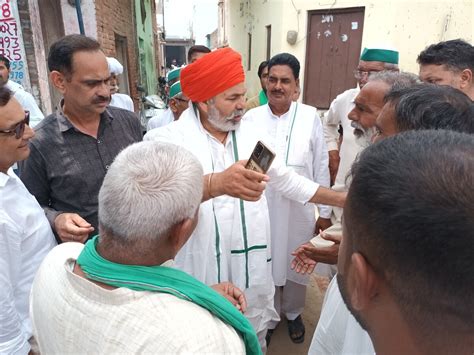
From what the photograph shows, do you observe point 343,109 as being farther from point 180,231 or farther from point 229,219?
point 180,231

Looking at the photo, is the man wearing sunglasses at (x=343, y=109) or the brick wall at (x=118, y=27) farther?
the brick wall at (x=118, y=27)

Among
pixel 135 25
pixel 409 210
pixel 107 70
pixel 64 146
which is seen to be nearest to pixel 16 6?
pixel 107 70

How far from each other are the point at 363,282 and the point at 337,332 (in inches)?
26.9

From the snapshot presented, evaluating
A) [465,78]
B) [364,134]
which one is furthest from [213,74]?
[465,78]

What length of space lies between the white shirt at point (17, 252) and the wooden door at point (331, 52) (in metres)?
8.65

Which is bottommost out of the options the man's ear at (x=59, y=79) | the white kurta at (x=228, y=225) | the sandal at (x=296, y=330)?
the sandal at (x=296, y=330)

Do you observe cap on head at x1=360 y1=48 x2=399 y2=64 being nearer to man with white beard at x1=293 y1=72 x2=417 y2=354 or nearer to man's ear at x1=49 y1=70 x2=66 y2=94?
man with white beard at x1=293 y1=72 x2=417 y2=354

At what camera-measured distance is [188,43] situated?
3944cm

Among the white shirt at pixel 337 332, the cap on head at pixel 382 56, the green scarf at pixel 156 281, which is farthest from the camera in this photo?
the cap on head at pixel 382 56

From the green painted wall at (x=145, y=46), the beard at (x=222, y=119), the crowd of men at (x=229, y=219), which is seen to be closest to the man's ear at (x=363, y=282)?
the crowd of men at (x=229, y=219)

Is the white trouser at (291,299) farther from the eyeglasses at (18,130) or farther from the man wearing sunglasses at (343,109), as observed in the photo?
the eyeglasses at (18,130)

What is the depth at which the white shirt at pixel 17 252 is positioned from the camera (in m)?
1.45

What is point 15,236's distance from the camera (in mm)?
1497

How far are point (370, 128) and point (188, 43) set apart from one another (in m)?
40.9
